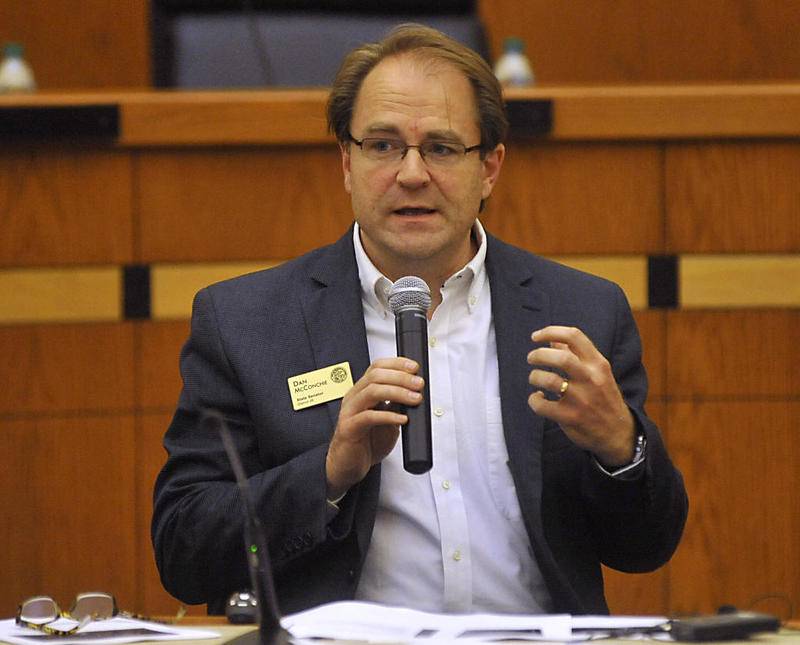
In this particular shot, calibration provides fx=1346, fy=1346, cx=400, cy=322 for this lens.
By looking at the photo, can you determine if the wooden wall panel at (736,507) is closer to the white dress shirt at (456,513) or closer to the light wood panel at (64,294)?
the white dress shirt at (456,513)

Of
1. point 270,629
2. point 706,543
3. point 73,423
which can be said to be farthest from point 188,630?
point 706,543

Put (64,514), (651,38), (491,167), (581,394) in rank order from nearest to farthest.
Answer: (581,394) < (491,167) < (64,514) < (651,38)

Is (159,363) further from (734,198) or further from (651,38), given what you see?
(651,38)

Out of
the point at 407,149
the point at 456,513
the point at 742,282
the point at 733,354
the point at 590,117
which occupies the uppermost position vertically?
the point at 590,117

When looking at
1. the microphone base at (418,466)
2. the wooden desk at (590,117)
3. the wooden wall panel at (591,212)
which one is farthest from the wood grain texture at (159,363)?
the microphone base at (418,466)

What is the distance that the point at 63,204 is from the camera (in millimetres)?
3131

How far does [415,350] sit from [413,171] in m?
0.45

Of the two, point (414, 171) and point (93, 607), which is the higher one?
point (414, 171)

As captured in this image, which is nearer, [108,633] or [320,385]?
[108,633]

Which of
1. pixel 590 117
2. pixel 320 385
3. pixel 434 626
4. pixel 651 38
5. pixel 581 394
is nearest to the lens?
pixel 434 626

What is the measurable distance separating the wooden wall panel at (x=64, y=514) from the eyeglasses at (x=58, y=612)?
134cm

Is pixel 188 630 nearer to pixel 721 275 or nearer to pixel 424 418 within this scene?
pixel 424 418

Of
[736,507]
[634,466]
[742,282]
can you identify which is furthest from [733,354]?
[634,466]

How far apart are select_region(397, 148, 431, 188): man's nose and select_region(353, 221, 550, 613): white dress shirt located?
17 centimetres
